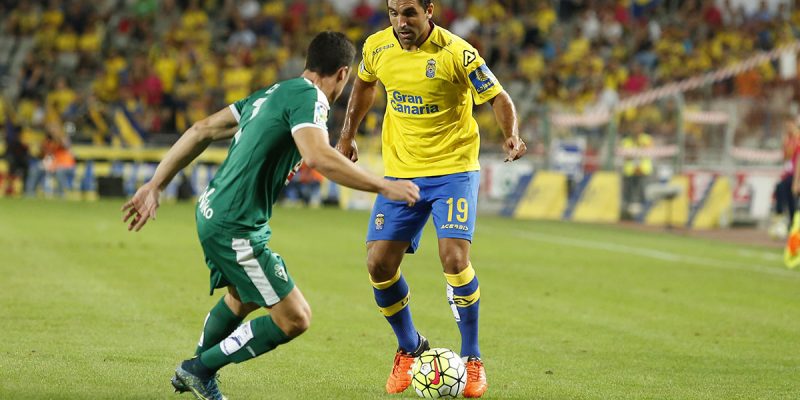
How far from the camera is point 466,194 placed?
790 cm

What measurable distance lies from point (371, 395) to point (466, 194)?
4.80 feet

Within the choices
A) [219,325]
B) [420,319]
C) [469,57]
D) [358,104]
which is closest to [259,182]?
[219,325]

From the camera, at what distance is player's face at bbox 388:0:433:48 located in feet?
25.4

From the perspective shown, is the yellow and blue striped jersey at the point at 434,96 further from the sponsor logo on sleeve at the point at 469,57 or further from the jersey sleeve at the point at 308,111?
the jersey sleeve at the point at 308,111

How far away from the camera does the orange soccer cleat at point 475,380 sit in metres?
7.43

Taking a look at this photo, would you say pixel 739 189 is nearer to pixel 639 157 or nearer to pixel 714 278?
pixel 639 157

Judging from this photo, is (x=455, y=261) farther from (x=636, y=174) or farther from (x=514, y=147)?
(x=636, y=174)

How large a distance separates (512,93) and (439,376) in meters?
25.7

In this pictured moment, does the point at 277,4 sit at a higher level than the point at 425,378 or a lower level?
higher

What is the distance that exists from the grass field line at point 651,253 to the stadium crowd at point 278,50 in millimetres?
8012

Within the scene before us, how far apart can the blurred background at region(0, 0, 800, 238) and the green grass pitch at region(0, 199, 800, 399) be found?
24.2 feet

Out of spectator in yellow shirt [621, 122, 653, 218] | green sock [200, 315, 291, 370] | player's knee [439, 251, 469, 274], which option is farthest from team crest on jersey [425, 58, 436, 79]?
spectator in yellow shirt [621, 122, 653, 218]

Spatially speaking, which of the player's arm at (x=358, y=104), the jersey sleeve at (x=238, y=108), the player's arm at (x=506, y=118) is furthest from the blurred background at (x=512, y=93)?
the jersey sleeve at (x=238, y=108)

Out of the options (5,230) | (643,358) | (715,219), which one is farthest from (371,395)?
(715,219)
